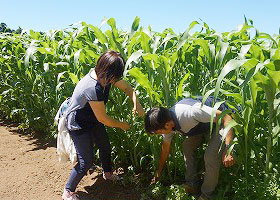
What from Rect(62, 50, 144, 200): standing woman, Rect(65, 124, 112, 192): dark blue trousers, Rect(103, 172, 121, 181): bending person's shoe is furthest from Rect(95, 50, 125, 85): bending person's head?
Rect(103, 172, 121, 181): bending person's shoe

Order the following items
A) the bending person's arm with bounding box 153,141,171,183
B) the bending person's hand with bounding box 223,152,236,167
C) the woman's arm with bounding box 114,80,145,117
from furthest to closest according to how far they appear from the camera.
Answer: the woman's arm with bounding box 114,80,145,117 → the bending person's arm with bounding box 153,141,171,183 → the bending person's hand with bounding box 223,152,236,167

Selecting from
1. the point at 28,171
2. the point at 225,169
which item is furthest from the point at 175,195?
the point at 28,171

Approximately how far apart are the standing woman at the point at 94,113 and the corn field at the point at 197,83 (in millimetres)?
128

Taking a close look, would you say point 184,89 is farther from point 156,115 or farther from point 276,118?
point 276,118

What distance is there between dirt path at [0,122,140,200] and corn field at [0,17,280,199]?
11.8 inches

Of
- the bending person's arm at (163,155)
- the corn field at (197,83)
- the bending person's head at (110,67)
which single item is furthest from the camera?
the bending person's arm at (163,155)

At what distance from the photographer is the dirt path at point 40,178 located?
2775mm

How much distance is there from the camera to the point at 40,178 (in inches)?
121

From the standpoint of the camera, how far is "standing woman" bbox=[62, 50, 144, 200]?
2.22 m

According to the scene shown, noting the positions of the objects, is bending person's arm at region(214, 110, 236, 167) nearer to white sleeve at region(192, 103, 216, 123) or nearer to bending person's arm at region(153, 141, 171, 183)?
white sleeve at region(192, 103, 216, 123)

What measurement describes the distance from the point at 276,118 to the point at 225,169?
22.7 inches

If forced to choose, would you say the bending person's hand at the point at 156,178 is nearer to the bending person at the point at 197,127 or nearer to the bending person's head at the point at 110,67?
the bending person at the point at 197,127

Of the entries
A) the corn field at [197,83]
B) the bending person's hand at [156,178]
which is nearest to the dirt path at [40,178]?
the bending person's hand at [156,178]

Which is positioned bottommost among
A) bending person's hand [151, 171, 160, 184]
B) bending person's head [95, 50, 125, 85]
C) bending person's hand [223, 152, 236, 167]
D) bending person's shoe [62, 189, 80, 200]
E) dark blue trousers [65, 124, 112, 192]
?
bending person's shoe [62, 189, 80, 200]
